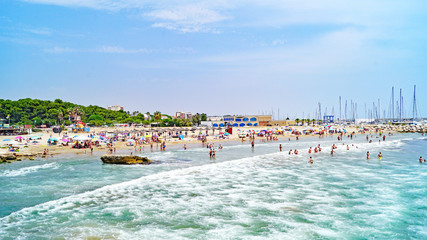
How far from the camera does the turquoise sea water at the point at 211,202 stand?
1501 cm

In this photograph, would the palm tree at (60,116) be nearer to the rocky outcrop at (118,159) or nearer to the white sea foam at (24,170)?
the white sea foam at (24,170)

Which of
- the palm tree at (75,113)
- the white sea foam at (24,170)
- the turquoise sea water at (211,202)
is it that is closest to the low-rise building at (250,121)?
the palm tree at (75,113)

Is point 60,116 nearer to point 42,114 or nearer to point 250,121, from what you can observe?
point 42,114

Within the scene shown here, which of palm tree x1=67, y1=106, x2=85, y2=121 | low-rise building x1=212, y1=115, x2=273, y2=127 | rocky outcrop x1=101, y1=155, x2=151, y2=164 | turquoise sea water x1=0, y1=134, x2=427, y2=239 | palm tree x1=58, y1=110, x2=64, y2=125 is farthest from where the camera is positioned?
low-rise building x1=212, y1=115, x2=273, y2=127

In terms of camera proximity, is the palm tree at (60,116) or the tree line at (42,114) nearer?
the tree line at (42,114)

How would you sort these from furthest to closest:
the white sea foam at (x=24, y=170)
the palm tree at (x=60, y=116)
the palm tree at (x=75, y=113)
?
the palm tree at (x=75, y=113), the palm tree at (x=60, y=116), the white sea foam at (x=24, y=170)

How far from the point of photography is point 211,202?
1981cm

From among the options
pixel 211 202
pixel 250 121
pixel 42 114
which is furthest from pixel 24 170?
pixel 250 121

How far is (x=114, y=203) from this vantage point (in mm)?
19516

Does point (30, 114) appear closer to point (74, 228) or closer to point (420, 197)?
point (74, 228)

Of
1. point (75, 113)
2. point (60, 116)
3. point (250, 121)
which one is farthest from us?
point (250, 121)

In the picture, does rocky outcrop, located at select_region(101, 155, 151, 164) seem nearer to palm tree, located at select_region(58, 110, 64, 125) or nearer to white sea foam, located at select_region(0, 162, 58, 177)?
white sea foam, located at select_region(0, 162, 58, 177)

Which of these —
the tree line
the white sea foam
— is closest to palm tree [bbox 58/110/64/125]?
the tree line

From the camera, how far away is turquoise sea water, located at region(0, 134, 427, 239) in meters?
15.0
